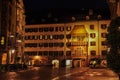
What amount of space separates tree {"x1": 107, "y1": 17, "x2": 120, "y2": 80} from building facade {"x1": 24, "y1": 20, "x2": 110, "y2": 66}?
84.5 m

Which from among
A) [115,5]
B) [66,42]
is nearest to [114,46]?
[115,5]

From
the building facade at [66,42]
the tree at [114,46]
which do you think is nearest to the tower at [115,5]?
the tree at [114,46]

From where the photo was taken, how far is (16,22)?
78.2 m

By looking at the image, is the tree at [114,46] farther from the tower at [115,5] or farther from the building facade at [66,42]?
the building facade at [66,42]

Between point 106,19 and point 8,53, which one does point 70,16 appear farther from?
point 8,53

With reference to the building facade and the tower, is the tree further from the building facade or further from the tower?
the building facade

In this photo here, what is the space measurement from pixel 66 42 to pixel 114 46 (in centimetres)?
8899

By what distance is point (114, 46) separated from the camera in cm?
1633

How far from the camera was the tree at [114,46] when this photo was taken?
53.2 feet

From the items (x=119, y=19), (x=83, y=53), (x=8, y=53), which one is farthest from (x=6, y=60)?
(x=119, y=19)

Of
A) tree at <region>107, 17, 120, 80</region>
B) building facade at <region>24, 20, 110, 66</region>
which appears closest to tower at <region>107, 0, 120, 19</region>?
tree at <region>107, 17, 120, 80</region>

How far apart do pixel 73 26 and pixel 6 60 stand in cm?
3729

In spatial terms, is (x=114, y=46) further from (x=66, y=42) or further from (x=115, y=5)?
(x=66, y=42)

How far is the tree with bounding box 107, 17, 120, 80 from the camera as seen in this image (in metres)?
16.2
